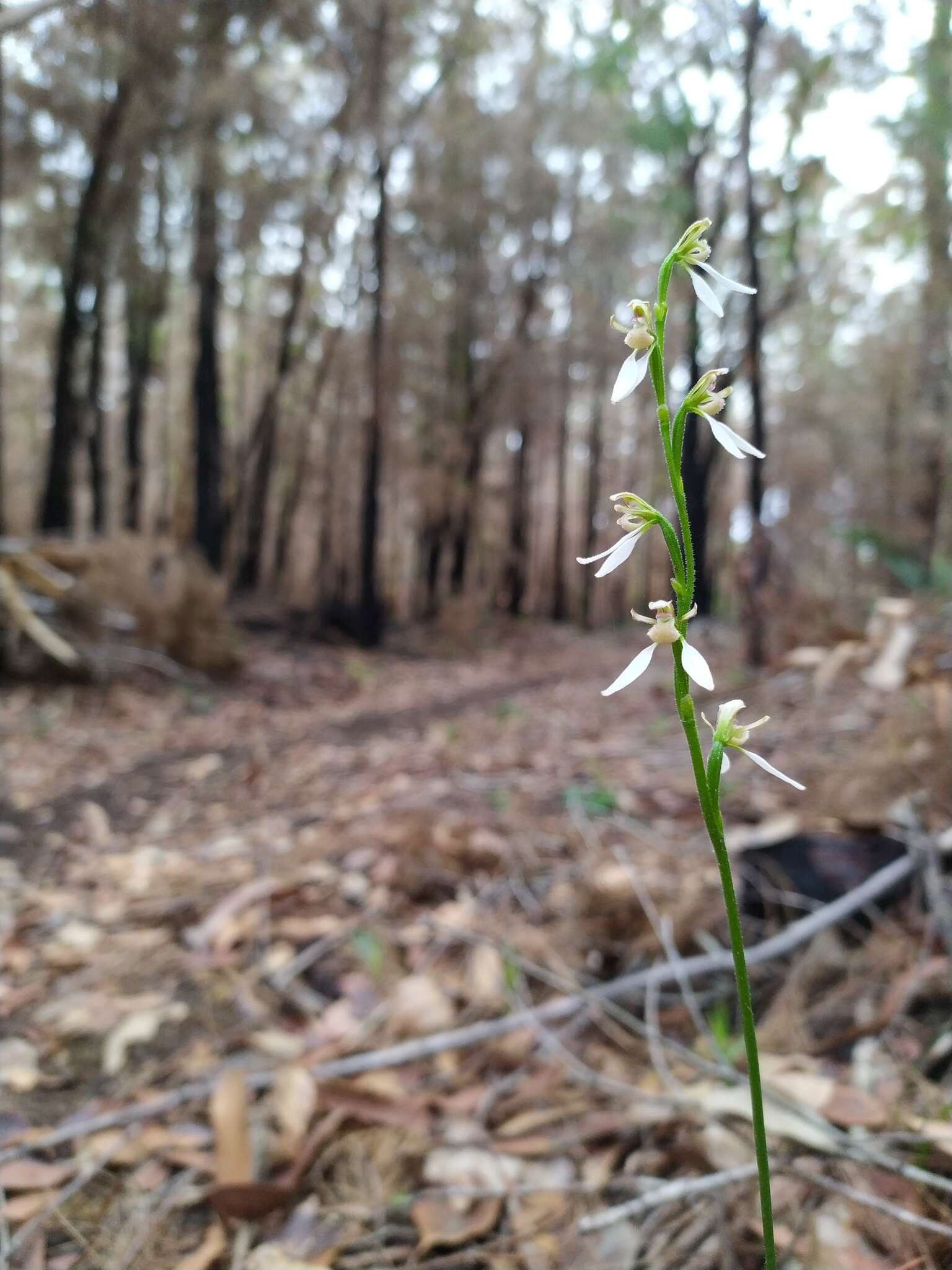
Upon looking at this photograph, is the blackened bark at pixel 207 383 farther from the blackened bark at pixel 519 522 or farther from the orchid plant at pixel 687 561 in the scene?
the orchid plant at pixel 687 561

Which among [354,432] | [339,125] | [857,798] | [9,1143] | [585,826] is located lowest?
[9,1143]

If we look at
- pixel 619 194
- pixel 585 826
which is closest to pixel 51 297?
pixel 619 194

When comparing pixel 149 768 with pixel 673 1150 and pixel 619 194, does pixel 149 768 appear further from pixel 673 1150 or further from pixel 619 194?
pixel 619 194

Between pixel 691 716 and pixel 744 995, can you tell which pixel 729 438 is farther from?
pixel 744 995

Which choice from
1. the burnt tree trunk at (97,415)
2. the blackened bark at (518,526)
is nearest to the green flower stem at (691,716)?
the burnt tree trunk at (97,415)

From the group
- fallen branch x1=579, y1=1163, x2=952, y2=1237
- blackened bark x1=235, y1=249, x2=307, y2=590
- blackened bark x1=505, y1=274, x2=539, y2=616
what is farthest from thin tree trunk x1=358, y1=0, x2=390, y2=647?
fallen branch x1=579, y1=1163, x2=952, y2=1237
